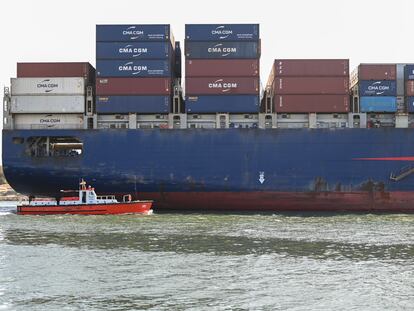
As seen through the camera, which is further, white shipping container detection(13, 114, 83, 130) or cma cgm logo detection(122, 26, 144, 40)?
white shipping container detection(13, 114, 83, 130)

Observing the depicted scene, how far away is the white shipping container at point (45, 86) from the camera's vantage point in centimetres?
3712

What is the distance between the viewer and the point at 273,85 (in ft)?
124

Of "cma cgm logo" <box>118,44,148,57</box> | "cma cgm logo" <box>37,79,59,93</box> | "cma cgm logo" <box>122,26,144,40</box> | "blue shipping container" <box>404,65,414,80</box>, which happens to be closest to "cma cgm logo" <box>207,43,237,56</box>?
"cma cgm logo" <box>118,44,148,57</box>

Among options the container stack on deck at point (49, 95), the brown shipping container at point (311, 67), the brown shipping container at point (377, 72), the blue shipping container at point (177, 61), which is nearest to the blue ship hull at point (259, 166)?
the container stack on deck at point (49, 95)

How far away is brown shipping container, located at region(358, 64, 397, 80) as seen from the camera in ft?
122

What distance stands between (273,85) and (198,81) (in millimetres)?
5299

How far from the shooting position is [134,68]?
121ft

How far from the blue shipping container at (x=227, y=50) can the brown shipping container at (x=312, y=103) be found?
11.8 feet

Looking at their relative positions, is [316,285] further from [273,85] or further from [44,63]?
[44,63]

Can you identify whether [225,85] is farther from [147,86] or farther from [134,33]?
[134,33]

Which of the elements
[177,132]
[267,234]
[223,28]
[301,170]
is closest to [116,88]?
[177,132]

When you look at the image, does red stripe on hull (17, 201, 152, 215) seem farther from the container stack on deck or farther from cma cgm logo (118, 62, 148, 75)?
cma cgm logo (118, 62, 148, 75)

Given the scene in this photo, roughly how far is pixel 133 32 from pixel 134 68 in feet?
8.41

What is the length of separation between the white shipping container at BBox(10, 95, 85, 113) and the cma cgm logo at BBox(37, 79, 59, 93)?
1.59ft
